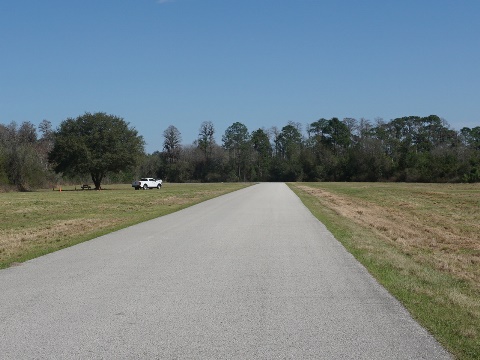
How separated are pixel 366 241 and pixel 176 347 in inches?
400

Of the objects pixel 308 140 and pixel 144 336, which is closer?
pixel 144 336

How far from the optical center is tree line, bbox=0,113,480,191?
71.1 m

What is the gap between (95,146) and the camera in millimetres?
70938

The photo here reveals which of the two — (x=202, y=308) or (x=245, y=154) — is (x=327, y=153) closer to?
(x=245, y=154)

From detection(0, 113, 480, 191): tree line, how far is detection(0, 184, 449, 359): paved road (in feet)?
202

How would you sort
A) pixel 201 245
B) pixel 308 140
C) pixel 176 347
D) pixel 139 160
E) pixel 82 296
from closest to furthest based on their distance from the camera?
pixel 176 347 < pixel 82 296 < pixel 201 245 < pixel 139 160 < pixel 308 140

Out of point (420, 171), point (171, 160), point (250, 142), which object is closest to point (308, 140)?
point (250, 142)

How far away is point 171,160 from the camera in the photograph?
145 m

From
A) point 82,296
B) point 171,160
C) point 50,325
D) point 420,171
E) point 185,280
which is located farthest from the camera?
point 171,160

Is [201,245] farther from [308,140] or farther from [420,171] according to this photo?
[308,140]

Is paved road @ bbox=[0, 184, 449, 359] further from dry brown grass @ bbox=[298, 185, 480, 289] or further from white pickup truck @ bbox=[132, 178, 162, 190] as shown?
white pickup truck @ bbox=[132, 178, 162, 190]

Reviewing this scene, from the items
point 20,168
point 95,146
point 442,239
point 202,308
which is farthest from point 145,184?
point 202,308

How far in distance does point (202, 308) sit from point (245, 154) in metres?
141

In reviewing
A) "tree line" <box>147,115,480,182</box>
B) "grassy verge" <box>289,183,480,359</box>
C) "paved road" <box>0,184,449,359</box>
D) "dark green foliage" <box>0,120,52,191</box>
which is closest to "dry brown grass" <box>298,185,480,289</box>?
"grassy verge" <box>289,183,480,359</box>
